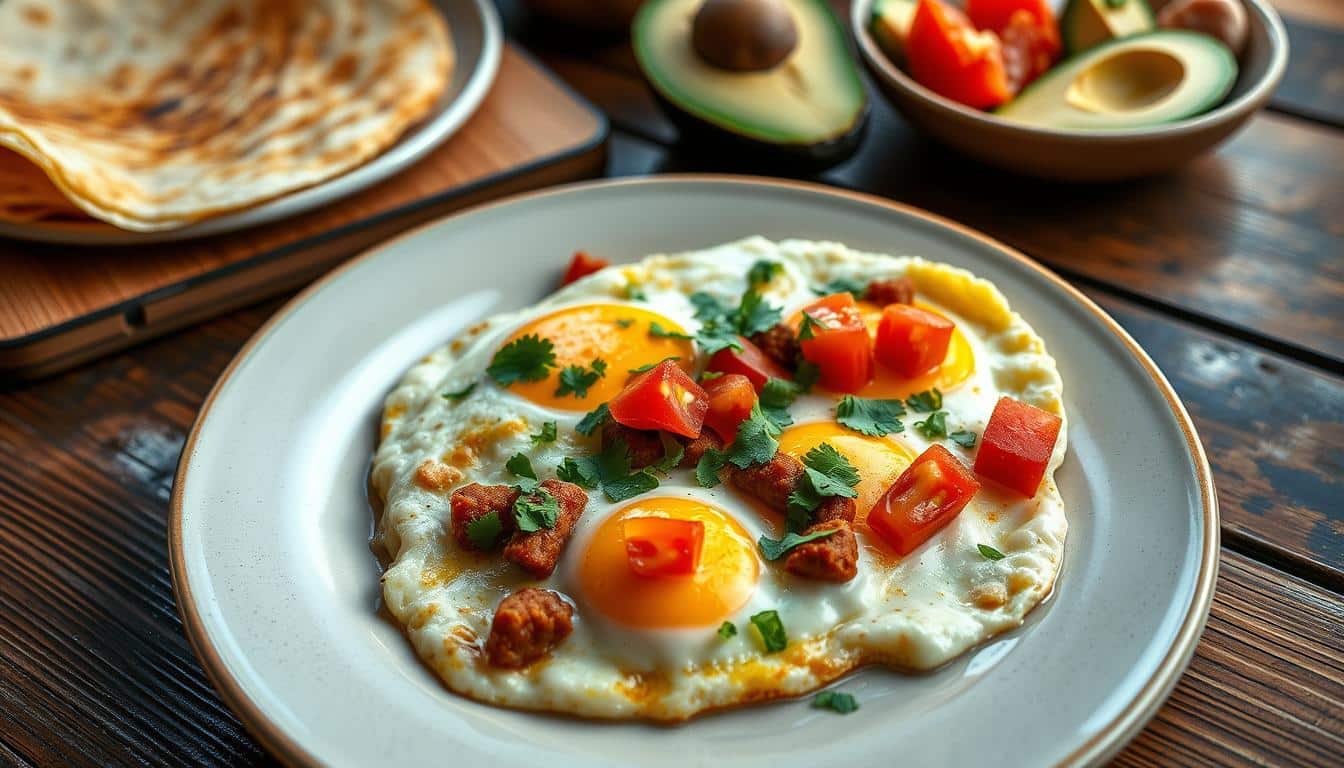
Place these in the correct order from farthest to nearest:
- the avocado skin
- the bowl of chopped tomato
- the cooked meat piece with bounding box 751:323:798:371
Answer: the avocado skin, the bowl of chopped tomato, the cooked meat piece with bounding box 751:323:798:371

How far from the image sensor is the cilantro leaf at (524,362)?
292 centimetres

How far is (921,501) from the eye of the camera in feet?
8.27

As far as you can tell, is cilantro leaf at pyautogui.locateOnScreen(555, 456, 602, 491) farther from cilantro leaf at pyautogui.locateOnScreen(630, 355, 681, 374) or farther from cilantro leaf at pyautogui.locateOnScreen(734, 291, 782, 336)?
cilantro leaf at pyautogui.locateOnScreen(734, 291, 782, 336)

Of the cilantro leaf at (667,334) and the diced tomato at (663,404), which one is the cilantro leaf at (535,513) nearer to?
the diced tomato at (663,404)

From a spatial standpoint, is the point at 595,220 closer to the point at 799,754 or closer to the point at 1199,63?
the point at 799,754

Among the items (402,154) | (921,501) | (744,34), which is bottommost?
(402,154)

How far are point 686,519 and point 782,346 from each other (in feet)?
2.24

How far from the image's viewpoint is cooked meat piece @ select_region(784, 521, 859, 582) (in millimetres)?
2395

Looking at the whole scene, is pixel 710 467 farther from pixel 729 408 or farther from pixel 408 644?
pixel 408 644

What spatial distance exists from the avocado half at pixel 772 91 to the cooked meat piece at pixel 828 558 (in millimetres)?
1968

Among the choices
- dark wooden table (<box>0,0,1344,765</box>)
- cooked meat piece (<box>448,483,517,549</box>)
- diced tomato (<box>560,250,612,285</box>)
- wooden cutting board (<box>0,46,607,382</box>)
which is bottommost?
dark wooden table (<box>0,0,1344,765</box>)

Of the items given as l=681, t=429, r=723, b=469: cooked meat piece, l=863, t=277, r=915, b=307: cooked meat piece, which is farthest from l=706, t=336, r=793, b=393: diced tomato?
l=863, t=277, r=915, b=307: cooked meat piece

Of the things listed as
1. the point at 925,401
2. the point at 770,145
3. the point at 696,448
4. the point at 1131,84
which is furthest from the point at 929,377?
the point at 1131,84

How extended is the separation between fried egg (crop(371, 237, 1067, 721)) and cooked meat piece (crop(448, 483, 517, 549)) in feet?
0.14
